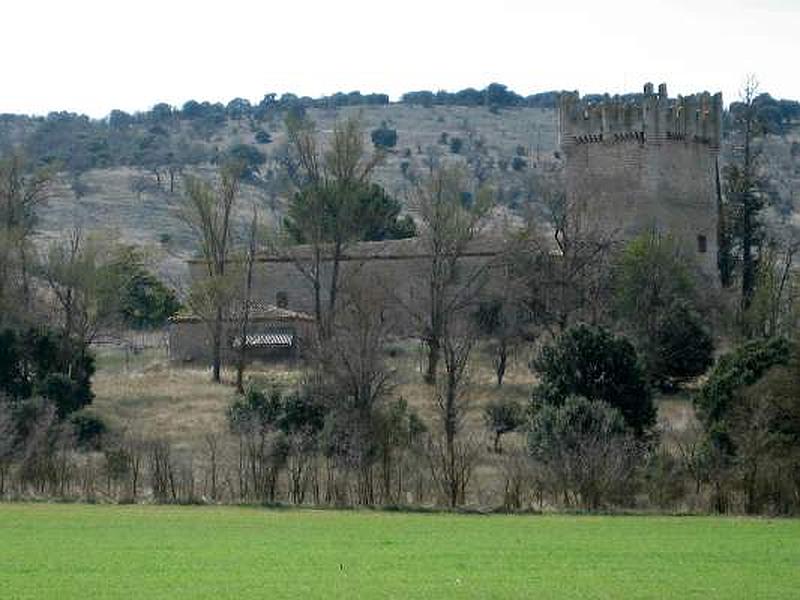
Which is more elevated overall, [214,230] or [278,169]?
[278,169]

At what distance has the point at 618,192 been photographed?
5431 centimetres

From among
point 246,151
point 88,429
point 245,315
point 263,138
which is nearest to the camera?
point 88,429

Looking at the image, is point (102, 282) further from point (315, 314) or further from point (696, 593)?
point (696, 593)

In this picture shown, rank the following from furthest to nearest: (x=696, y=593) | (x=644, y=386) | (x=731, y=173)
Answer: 1. (x=731, y=173)
2. (x=644, y=386)
3. (x=696, y=593)

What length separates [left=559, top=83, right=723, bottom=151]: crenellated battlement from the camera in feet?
179

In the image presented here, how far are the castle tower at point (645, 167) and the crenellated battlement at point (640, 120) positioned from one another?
3 cm

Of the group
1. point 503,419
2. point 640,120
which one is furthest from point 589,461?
point 640,120

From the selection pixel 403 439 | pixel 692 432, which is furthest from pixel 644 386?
pixel 403 439

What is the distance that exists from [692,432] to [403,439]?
7628 mm

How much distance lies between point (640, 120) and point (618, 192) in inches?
96.5

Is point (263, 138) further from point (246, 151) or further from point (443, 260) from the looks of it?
point (443, 260)

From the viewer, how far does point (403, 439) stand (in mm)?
35594

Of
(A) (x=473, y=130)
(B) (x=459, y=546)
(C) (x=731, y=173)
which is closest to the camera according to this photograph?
(B) (x=459, y=546)

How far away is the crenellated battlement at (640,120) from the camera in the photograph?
5444 centimetres
